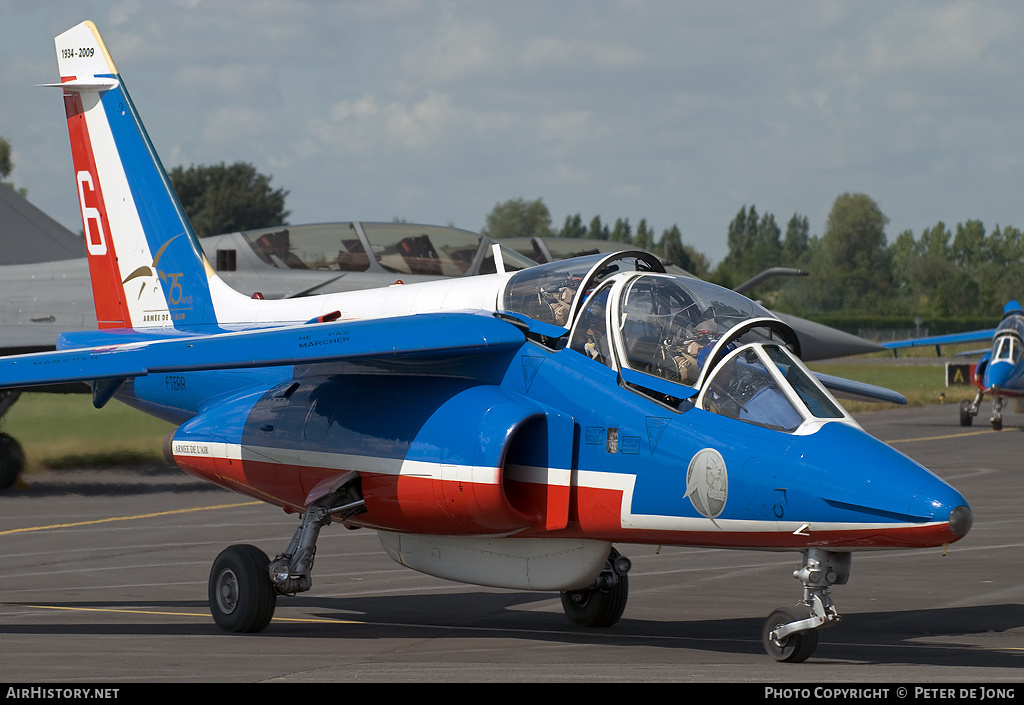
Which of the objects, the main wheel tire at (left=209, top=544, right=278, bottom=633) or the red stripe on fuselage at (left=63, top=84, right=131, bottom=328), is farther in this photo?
the red stripe on fuselage at (left=63, top=84, right=131, bottom=328)

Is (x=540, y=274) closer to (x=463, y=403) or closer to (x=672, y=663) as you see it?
(x=463, y=403)

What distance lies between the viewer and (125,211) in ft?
45.4

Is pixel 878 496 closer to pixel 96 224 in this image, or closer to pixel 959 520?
pixel 959 520

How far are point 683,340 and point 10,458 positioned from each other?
15.5m

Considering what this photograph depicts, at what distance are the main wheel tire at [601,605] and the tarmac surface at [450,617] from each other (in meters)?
0.12

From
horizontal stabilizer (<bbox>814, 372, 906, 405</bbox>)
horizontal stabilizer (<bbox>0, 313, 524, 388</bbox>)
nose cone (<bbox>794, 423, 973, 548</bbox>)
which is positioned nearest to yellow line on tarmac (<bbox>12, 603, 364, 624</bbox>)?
horizontal stabilizer (<bbox>0, 313, 524, 388</bbox>)

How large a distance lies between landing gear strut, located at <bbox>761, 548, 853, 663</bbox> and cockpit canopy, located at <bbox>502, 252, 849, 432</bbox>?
2.92ft

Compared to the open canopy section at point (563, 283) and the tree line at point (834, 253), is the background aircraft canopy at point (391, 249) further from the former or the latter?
the tree line at point (834, 253)

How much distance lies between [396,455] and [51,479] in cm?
1505

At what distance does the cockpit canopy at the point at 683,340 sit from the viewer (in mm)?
8398

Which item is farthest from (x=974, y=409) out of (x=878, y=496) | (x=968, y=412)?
(x=878, y=496)

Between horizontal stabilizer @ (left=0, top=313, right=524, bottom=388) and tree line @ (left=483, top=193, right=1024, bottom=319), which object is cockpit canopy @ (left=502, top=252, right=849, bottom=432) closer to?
horizontal stabilizer @ (left=0, top=313, right=524, bottom=388)

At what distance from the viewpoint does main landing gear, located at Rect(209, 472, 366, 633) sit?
398 inches
